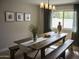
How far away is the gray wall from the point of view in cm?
473

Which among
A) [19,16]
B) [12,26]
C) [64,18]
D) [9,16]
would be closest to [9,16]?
[9,16]

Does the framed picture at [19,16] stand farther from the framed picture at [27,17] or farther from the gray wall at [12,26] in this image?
the framed picture at [27,17]

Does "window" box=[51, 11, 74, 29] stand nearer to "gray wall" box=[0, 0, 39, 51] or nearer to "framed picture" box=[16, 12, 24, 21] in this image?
"gray wall" box=[0, 0, 39, 51]

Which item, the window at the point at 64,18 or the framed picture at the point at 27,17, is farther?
the window at the point at 64,18

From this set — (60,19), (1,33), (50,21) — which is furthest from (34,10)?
(1,33)

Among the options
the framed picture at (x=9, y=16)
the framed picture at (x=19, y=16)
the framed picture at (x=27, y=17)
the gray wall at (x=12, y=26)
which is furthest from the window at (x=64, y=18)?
the framed picture at (x=9, y=16)

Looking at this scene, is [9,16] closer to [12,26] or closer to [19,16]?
[12,26]

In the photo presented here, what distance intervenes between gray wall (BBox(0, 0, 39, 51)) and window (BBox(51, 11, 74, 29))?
138 cm

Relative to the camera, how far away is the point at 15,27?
17.6ft

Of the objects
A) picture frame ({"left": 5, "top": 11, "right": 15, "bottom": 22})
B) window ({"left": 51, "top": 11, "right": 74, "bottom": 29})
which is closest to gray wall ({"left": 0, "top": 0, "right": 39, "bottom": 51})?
picture frame ({"left": 5, "top": 11, "right": 15, "bottom": 22})

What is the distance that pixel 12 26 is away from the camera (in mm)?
5195

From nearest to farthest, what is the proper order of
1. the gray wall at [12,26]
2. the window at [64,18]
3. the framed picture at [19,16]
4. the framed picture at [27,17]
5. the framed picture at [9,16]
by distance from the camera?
the gray wall at [12,26] < the framed picture at [9,16] < the framed picture at [19,16] < the framed picture at [27,17] < the window at [64,18]

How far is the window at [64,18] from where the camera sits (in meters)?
6.17

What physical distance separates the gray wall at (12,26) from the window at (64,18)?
4.52ft
